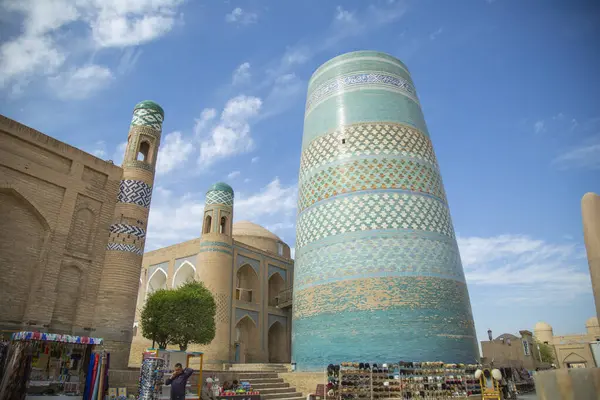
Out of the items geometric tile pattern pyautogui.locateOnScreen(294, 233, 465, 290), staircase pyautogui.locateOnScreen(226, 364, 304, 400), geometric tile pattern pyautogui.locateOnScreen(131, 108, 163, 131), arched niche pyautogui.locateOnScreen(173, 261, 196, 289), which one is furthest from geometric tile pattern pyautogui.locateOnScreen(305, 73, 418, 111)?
arched niche pyautogui.locateOnScreen(173, 261, 196, 289)

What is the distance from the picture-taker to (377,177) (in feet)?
31.3

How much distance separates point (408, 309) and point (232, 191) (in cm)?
1001

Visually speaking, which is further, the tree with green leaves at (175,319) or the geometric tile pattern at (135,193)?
the tree with green leaves at (175,319)

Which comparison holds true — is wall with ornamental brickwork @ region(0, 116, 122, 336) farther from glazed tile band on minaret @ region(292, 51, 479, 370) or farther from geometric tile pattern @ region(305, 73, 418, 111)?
geometric tile pattern @ region(305, 73, 418, 111)

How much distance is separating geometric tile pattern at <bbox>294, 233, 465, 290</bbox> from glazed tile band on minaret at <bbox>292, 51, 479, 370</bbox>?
0.9 inches

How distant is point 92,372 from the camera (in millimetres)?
5953

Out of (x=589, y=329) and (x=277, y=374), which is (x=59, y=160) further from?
(x=589, y=329)

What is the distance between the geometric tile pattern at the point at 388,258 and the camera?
866 cm

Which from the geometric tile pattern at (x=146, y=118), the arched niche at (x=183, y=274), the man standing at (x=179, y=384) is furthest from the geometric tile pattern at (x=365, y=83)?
the arched niche at (x=183, y=274)

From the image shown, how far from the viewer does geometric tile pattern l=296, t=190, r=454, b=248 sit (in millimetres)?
9094

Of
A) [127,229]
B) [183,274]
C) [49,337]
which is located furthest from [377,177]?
[183,274]

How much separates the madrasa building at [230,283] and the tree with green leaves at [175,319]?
2.86 m

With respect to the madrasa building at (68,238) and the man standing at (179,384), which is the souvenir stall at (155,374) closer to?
the man standing at (179,384)

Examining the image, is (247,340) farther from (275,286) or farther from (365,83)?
(365,83)
